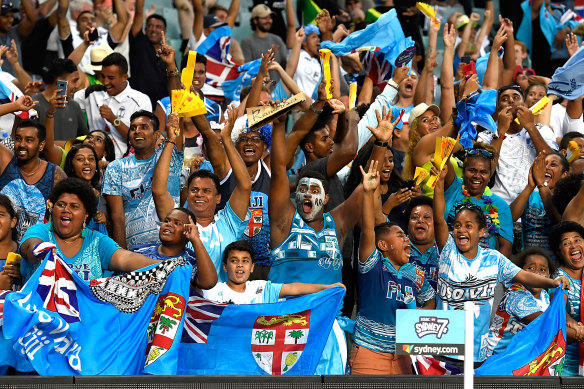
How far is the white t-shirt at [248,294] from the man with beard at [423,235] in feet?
4.05

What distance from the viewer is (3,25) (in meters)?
10.7

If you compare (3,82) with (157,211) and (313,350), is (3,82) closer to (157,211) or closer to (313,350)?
(157,211)

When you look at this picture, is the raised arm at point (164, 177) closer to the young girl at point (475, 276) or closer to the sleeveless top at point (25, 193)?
the sleeveless top at point (25, 193)

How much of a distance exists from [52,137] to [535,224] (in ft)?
12.8

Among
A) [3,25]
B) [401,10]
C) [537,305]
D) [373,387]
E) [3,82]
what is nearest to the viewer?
[373,387]

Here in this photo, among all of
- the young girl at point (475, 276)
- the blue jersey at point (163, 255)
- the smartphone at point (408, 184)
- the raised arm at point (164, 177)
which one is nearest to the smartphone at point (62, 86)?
the raised arm at point (164, 177)

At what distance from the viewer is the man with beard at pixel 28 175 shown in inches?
293

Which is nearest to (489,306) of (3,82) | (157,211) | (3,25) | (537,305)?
(537,305)

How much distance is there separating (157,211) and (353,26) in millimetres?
5920

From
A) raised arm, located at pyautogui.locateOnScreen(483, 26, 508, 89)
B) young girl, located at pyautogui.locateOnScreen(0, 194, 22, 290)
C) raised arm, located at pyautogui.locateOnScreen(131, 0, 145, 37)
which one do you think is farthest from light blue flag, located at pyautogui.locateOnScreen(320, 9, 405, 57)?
young girl, located at pyautogui.locateOnScreen(0, 194, 22, 290)

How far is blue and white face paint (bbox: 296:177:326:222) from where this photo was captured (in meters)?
7.17

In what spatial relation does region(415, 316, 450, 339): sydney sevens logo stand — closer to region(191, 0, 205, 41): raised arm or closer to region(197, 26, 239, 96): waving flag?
region(197, 26, 239, 96): waving flag

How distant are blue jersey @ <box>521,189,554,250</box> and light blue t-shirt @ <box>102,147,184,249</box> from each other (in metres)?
2.83

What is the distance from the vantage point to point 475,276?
678cm
